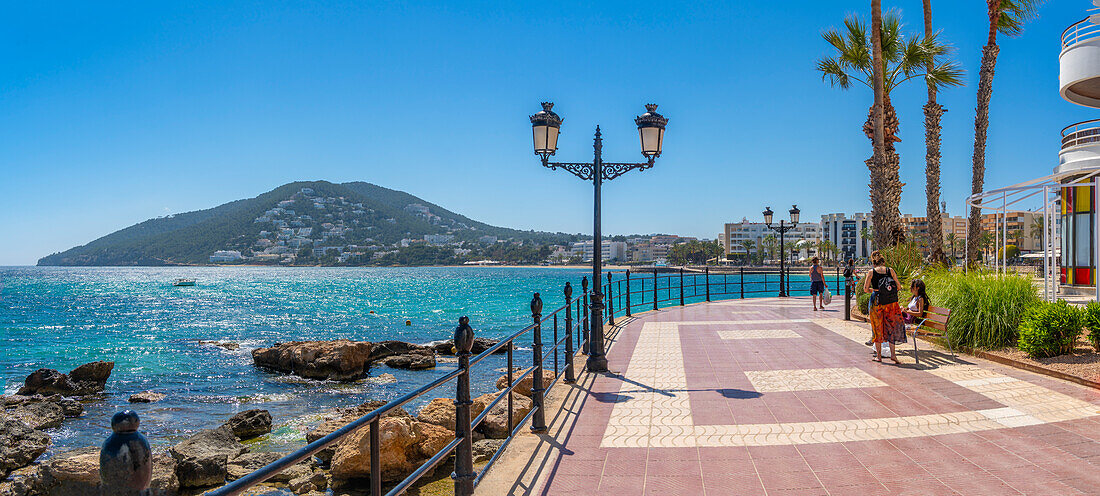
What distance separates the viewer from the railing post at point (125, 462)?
122cm

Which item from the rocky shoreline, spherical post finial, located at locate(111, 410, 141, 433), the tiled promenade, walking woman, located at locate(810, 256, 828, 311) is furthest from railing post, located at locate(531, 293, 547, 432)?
walking woman, located at locate(810, 256, 828, 311)

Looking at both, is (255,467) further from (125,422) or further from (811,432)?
(125,422)

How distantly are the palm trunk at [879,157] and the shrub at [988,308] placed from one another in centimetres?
728

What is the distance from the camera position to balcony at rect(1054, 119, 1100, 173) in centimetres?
1575

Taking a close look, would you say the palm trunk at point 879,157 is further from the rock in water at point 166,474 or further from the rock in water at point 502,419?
the rock in water at point 166,474

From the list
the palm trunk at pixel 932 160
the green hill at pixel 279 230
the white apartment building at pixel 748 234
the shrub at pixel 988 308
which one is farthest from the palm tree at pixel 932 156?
the green hill at pixel 279 230

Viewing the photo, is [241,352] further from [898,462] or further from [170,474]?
[898,462]

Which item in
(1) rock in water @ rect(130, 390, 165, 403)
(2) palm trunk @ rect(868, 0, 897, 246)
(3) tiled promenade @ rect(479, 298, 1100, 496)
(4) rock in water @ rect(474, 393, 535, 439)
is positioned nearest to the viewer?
(3) tiled promenade @ rect(479, 298, 1100, 496)

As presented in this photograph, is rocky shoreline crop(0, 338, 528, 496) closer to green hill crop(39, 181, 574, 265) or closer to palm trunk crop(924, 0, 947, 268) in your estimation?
palm trunk crop(924, 0, 947, 268)

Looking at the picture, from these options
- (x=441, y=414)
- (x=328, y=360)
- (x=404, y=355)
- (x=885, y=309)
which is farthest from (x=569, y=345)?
(x=404, y=355)

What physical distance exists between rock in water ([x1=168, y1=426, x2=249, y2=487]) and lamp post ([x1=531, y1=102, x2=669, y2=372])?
537 centimetres

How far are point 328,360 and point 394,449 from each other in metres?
10.9

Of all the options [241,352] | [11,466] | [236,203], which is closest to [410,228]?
[236,203]

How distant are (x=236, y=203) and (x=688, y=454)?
200823 mm
